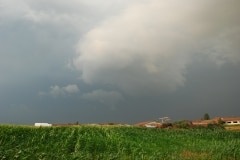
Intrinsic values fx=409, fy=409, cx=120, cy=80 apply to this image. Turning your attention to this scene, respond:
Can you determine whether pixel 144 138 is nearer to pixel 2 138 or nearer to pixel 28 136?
pixel 28 136

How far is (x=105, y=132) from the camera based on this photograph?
47531mm

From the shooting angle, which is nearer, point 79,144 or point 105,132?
point 79,144

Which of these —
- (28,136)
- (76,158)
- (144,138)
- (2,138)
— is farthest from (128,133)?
(76,158)

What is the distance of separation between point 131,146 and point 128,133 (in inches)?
453

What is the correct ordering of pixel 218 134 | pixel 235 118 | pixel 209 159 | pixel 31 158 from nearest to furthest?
pixel 31 158
pixel 209 159
pixel 218 134
pixel 235 118

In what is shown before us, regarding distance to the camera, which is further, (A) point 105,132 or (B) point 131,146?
(A) point 105,132

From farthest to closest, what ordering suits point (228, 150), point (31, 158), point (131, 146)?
point (131, 146), point (228, 150), point (31, 158)

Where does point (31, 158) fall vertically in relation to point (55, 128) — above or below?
below

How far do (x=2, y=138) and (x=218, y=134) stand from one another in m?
34.1

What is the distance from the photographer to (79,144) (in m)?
36.7

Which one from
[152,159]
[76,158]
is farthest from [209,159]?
[76,158]

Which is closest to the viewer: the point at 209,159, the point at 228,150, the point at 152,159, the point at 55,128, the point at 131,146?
the point at 152,159

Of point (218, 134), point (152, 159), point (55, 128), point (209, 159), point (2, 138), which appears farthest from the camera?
point (218, 134)

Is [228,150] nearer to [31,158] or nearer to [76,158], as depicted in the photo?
[76,158]
